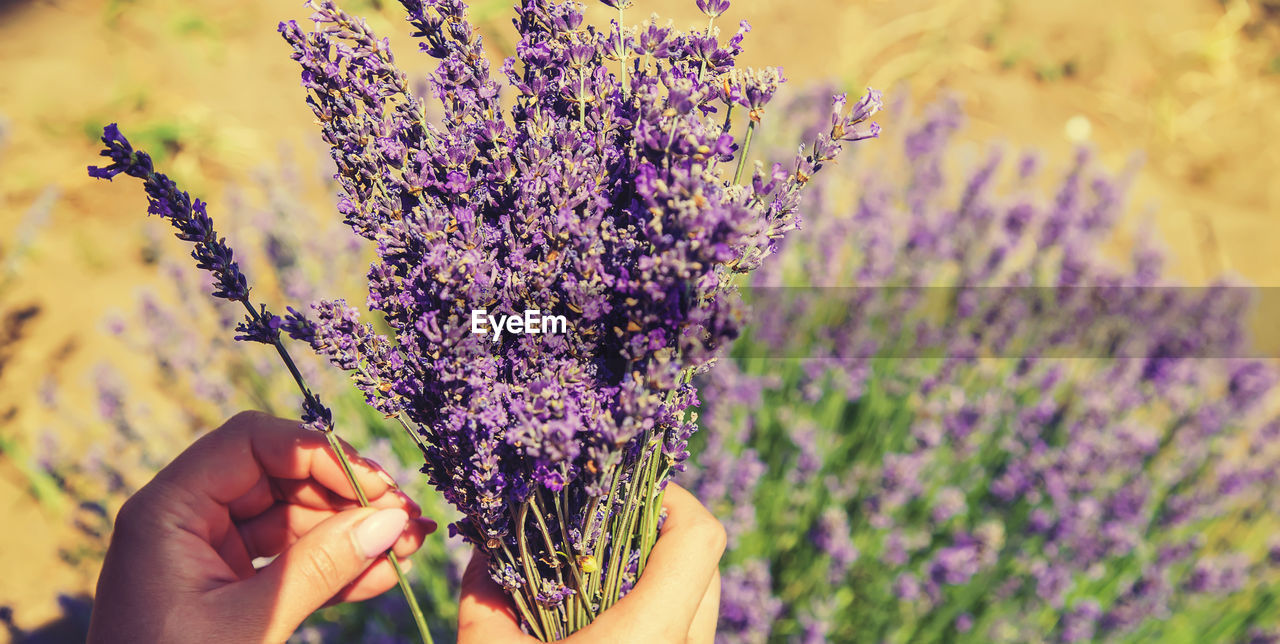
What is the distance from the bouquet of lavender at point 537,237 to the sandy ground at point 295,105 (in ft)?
10.1

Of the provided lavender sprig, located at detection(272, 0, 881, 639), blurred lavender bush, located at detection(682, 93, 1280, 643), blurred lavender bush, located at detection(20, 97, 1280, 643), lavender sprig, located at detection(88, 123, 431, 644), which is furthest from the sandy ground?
lavender sprig, located at detection(272, 0, 881, 639)

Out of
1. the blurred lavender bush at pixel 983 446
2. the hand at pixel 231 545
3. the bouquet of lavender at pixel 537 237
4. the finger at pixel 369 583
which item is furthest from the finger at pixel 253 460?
the blurred lavender bush at pixel 983 446

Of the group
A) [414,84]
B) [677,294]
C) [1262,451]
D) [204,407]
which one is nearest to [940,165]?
[1262,451]

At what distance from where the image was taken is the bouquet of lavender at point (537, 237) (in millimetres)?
946

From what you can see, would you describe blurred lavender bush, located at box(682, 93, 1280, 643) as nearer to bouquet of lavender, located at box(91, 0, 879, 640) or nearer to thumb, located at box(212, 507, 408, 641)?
thumb, located at box(212, 507, 408, 641)

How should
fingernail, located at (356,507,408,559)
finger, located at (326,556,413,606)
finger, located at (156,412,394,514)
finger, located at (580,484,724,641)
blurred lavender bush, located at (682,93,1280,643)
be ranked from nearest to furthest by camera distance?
finger, located at (580,484,724,641), fingernail, located at (356,507,408,559), finger, located at (156,412,394,514), finger, located at (326,556,413,606), blurred lavender bush, located at (682,93,1280,643)

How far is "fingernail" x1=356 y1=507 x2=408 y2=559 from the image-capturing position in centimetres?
134

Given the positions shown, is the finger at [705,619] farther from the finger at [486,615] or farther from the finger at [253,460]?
the finger at [253,460]

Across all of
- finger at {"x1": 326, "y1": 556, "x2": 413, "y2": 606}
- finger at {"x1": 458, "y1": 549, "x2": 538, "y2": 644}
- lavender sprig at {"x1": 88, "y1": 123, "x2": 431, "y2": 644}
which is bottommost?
finger at {"x1": 326, "y1": 556, "x2": 413, "y2": 606}

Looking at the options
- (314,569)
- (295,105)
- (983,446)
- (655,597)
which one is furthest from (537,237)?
(295,105)

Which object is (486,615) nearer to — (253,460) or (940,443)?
(253,460)

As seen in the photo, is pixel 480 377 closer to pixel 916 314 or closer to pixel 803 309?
pixel 803 309

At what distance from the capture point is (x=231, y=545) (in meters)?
1.66

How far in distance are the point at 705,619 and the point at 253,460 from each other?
112 centimetres
